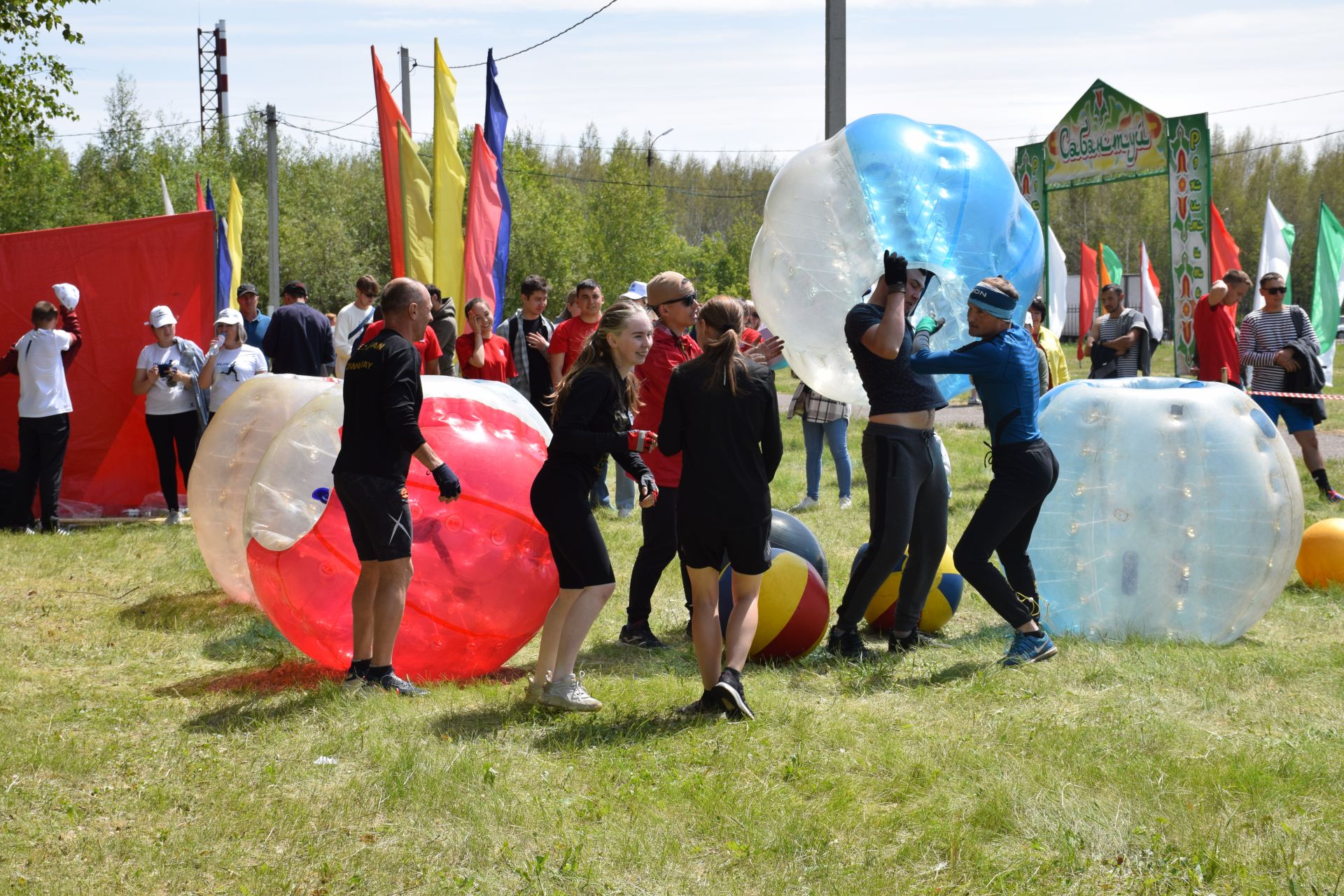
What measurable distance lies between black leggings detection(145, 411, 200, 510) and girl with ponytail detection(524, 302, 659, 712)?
691 centimetres

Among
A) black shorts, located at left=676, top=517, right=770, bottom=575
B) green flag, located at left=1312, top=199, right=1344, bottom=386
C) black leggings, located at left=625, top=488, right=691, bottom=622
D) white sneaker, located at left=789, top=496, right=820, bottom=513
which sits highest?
green flag, located at left=1312, top=199, right=1344, bottom=386

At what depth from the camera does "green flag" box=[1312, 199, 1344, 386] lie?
18.0m

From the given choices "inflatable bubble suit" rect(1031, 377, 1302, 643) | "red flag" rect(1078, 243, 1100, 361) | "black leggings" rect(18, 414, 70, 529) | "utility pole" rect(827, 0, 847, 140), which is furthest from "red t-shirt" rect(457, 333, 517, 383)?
"red flag" rect(1078, 243, 1100, 361)

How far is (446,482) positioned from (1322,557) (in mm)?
5813

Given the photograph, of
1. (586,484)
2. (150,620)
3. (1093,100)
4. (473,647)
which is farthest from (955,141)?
(1093,100)

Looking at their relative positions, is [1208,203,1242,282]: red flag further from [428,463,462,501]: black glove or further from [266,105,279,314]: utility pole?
[266,105,279,314]: utility pole

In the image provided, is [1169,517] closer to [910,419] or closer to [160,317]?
[910,419]

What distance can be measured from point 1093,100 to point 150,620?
16189mm

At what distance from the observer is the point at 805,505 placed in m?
11.2

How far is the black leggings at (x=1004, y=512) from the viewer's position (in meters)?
6.00

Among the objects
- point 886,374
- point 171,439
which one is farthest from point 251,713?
point 171,439

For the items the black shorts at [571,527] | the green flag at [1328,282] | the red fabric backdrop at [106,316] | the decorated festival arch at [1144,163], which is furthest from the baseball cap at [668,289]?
the green flag at [1328,282]

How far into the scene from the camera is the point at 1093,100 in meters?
18.9

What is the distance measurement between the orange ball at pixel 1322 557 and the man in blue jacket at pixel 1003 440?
112 inches
